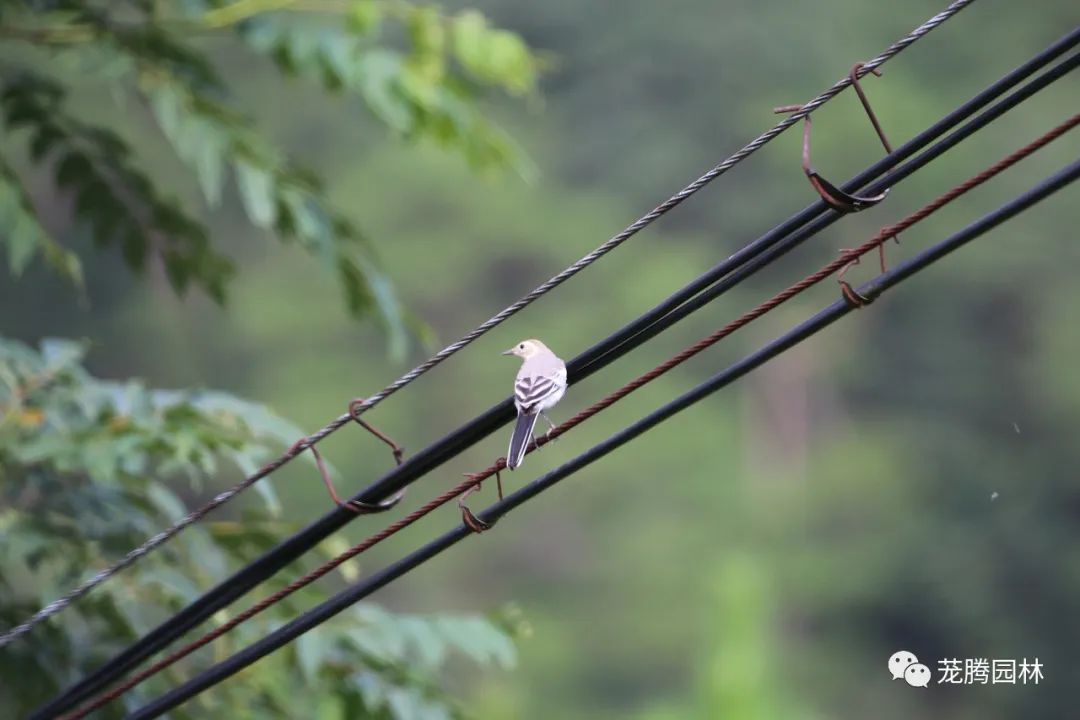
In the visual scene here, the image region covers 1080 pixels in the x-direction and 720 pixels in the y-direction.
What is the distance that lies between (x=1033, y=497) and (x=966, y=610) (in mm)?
2111

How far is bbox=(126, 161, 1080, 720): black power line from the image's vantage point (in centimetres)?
283

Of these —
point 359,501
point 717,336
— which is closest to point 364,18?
point 359,501

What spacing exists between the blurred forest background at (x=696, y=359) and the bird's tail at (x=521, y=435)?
16168 millimetres

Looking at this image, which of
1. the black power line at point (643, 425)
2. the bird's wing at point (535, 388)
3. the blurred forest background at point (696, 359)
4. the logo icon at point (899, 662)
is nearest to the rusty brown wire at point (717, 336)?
the black power line at point (643, 425)

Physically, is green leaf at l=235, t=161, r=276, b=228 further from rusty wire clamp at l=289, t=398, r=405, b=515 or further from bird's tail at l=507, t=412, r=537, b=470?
rusty wire clamp at l=289, t=398, r=405, b=515

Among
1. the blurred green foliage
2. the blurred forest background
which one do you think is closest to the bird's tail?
the blurred green foliage

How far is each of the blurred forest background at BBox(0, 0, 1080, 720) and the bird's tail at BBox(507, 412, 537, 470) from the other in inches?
637

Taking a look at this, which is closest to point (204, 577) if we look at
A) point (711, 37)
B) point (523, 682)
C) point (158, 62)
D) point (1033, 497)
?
point (158, 62)

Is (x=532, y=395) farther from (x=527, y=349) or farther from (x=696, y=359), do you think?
(x=696, y=359)

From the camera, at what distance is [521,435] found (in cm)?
377

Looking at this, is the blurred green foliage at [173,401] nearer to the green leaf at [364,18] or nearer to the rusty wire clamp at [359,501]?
the green leaf at [364,18]

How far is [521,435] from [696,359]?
19866 millimetres

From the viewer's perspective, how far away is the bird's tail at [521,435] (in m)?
3.65

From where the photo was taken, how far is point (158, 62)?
180 inches
